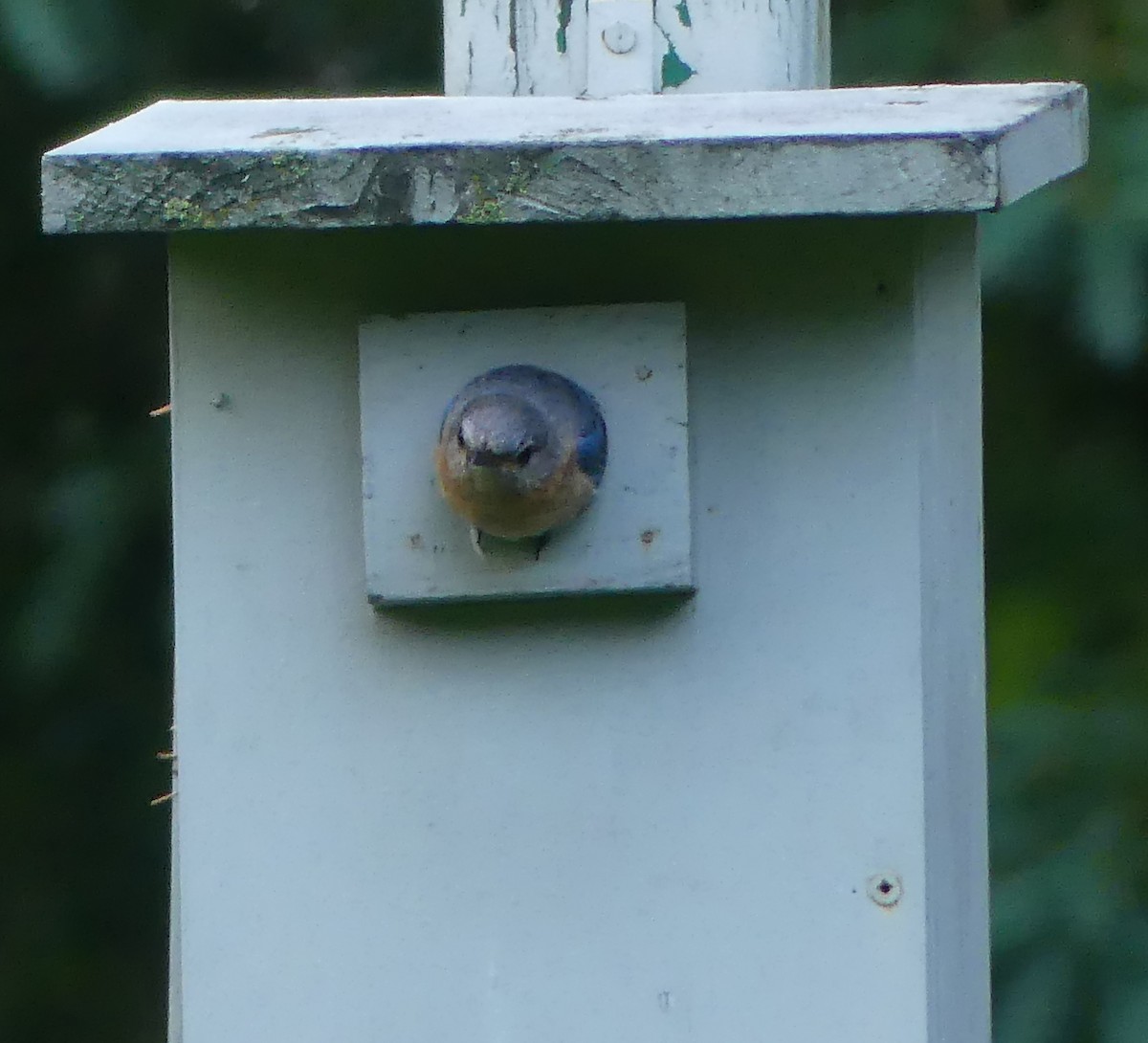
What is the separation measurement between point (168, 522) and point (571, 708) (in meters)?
1.31

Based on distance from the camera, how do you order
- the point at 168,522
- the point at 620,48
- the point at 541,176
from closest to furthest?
the point at 541,176 < the point at 620,48 < the point at 168,522

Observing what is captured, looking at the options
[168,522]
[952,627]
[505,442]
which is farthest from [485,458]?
[168,522]

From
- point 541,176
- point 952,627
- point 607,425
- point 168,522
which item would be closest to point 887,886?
point 952,627

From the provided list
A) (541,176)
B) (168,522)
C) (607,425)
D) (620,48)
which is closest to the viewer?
(541,176)

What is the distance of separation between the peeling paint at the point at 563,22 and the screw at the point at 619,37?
0.03 meters

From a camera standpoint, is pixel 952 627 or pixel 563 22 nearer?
pixel 952 627

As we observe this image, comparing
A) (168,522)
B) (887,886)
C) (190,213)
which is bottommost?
→ (887,886)

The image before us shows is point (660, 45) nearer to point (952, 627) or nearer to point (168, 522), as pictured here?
point (952, 627)

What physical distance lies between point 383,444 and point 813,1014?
1.31 ft

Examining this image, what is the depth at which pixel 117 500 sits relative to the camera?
2330 mm

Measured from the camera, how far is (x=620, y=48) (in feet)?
4.04

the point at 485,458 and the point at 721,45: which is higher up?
the point at 721,45

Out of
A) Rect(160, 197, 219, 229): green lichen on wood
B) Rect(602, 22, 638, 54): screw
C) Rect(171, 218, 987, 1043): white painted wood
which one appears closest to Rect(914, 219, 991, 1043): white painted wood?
Rect(171, 218, 987, 1043): white painted wood

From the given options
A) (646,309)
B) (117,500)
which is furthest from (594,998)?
(117,500)
